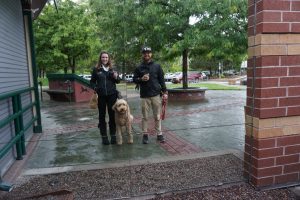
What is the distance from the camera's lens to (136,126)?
23.5 ft

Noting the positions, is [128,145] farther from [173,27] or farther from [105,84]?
[173,27]

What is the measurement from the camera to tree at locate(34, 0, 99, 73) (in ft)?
52.3

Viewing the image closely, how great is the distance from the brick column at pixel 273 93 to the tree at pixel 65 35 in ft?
43.6

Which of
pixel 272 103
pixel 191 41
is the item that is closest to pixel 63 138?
pixel 272 103

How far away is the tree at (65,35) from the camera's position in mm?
15948

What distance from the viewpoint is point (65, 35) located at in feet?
51.1

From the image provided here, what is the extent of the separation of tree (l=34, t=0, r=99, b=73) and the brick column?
13.3 meters

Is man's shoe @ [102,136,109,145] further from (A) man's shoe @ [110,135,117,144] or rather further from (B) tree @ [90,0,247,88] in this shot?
(B) tree @ [90,0,247,88]

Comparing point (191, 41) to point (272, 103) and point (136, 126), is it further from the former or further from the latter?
point (272, 103)

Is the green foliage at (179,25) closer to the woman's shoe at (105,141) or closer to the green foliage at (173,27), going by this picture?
the green foliage at (173,27)

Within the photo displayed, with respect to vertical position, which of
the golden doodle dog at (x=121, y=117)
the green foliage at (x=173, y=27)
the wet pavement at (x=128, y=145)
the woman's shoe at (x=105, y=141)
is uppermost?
the green foliage at (x=173, y=27)

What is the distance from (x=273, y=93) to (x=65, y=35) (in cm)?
1410

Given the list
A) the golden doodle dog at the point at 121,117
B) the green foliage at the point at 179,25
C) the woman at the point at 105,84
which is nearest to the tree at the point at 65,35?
the green foliage at the point at 179,25

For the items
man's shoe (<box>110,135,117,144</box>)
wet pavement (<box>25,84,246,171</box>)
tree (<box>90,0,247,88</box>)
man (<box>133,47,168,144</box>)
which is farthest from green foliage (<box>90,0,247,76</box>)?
man's shoe (<box>110,135,117,144</box>)
